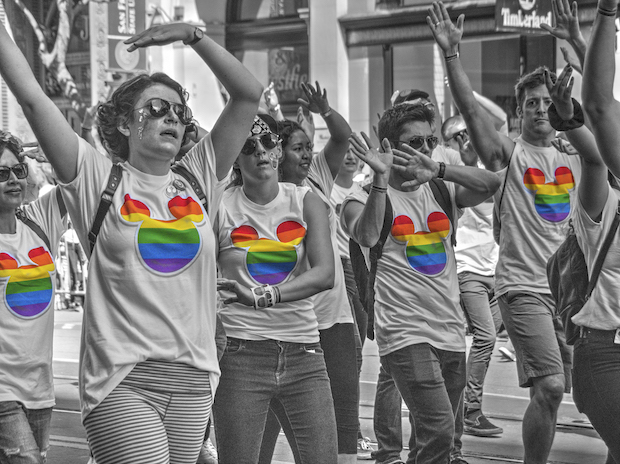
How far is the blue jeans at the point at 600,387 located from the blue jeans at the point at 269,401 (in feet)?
3.43

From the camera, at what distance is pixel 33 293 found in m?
4.92

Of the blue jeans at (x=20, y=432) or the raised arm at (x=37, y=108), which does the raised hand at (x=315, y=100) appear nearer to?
the blue jeans at (x=20, y=432)

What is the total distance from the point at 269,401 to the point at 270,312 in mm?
385

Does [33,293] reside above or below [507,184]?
below

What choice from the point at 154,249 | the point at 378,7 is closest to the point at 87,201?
the point at 154,249

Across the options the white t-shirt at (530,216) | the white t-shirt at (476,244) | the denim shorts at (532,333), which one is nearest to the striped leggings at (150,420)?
the denim shorts at (532,333)

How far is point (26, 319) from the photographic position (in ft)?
16.0

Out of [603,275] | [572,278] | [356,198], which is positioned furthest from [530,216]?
[603,275]

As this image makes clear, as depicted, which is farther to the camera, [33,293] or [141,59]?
[141,59]

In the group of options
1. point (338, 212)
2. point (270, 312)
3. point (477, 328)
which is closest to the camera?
point (270, 312)

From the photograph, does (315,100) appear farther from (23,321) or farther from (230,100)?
(230,100)

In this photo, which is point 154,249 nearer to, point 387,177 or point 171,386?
point 171,386

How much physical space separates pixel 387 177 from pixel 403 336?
2.63 ft

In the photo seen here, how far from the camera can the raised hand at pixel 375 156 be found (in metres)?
4.86
